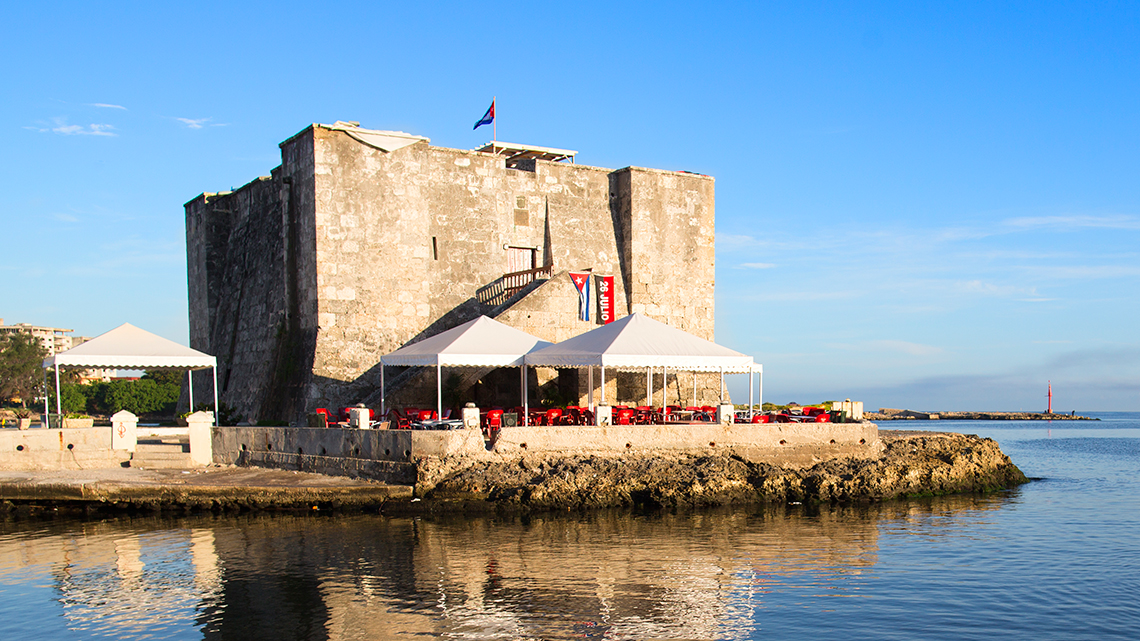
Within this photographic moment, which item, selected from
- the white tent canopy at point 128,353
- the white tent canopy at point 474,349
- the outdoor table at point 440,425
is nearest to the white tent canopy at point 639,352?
the white tent canopy at point 474,349

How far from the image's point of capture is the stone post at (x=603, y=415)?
2016 cm

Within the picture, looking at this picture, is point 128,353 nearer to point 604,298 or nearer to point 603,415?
point 603,415

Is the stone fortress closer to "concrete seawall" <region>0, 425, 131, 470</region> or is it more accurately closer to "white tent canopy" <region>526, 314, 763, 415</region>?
"white tent canopy" <region>526, 314, 763, 415</region>

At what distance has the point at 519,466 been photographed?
1934cm

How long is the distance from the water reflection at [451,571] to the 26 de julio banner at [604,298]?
32.5ft

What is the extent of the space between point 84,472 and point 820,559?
1637cm

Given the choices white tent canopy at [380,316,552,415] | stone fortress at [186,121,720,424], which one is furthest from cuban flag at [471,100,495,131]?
white tent canopy at [380,316,552,415]

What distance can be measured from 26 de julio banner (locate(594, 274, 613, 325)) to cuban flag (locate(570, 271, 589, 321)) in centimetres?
43

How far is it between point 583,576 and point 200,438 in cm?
1327

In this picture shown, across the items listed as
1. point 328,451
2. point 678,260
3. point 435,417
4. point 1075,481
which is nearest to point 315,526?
point 328,451

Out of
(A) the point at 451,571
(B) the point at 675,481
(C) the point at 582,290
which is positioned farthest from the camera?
(C) the point at 582,290

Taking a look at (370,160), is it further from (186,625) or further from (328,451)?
(186,625)

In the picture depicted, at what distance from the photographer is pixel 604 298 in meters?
28.2

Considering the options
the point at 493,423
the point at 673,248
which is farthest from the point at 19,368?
the point at 493,423
